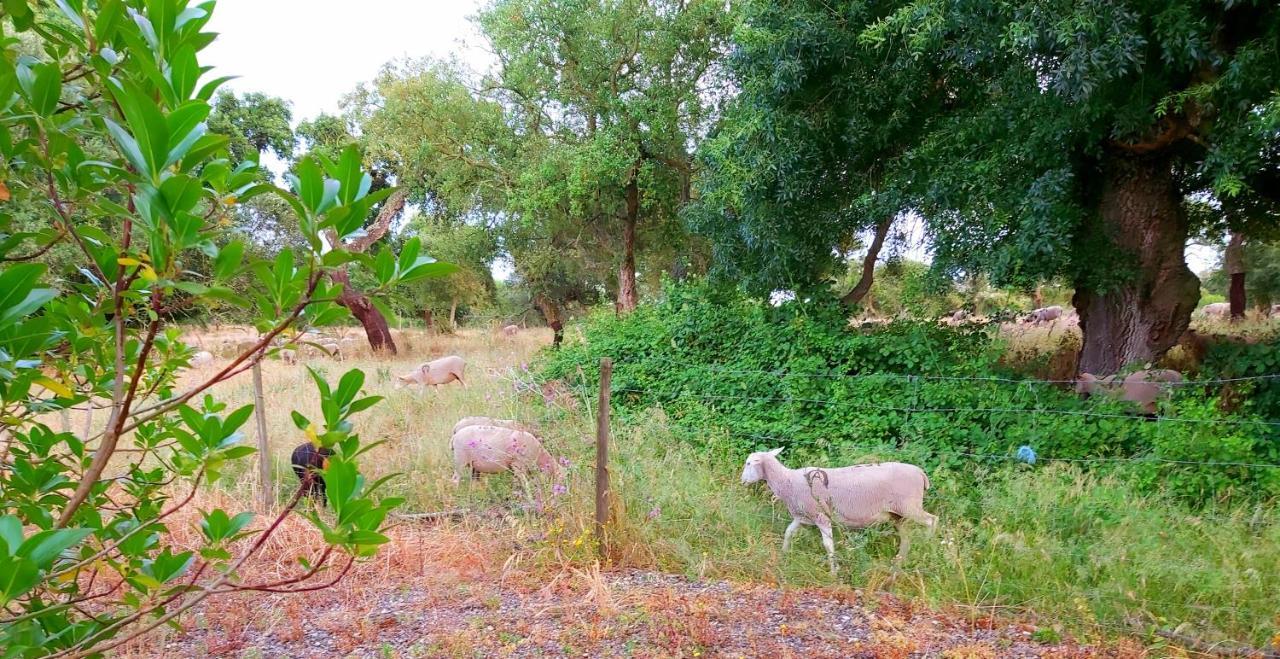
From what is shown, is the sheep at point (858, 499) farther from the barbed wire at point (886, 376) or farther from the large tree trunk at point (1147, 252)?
the large tree trunk at point (1147, 252)

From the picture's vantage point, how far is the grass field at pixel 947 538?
3.35 m

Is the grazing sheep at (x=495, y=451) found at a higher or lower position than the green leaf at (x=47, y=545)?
lower

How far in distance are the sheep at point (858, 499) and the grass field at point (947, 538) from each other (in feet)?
0.47

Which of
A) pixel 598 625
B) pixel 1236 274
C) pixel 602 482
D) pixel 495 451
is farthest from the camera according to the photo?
pixel 1236 274

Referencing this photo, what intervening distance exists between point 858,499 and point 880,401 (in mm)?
2691

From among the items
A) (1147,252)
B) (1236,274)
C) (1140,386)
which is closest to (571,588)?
(1140,386)

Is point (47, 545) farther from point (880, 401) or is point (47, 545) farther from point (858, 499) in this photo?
point (880, 401)

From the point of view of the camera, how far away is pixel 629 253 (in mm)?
13750

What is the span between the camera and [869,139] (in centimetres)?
783

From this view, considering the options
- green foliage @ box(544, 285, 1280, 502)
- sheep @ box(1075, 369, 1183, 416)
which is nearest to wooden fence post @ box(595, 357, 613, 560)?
green foliage @ box(544, 285, 1280, 502)

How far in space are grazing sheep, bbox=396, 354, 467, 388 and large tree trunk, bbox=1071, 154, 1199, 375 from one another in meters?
8.74

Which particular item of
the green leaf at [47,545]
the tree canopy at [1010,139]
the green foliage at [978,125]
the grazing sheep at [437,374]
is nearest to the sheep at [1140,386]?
the tree canopy at [1010,139]

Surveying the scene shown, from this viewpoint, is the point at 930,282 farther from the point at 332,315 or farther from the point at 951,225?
the point at 332,315

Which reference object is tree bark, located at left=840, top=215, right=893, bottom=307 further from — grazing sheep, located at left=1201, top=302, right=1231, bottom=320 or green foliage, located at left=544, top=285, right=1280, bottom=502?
grazing sheep, located at left=1201, top=302, right=1231, bottom=320
